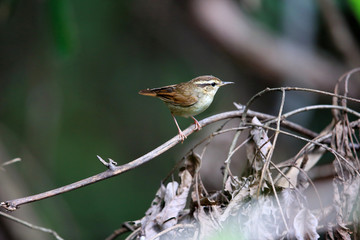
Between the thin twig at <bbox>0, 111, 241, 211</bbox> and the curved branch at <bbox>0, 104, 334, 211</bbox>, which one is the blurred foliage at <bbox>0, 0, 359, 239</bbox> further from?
the thin twig at <bbox>0, 111, 241, 211</bbox>

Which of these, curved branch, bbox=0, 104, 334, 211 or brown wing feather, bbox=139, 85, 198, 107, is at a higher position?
brown wing feather, bbox=139, 85, 198, 107

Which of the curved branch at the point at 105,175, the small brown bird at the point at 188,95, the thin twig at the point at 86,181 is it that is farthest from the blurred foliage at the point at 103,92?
Result: the thin twig at the point at 86,181

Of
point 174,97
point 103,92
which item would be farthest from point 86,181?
point 103,92

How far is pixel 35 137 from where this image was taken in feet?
19.8

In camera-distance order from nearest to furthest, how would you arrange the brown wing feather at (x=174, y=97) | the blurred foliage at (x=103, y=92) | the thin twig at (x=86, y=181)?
1. the thin twig at (x=86, y=181)
2. the brown wing feather at (x=174, y=97)
3. the blurred foliage at (x=103, y=92)

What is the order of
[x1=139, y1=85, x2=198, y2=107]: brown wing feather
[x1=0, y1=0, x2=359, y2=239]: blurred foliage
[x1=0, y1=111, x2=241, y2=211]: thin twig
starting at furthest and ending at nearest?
[x1=0, y1=0, x2=359, y2=239]: blurred foliage, [x1=139, y1=85, x2=198, y2=107]: brown wing feather, [x1=0, y1=111, x2=241, y2=211]: thin twig

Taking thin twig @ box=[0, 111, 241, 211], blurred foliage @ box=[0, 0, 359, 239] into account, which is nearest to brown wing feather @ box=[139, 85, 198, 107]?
thin twig @ box=[0, 111, 241, 211]

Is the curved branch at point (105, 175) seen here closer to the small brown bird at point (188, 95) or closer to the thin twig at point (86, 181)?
the thin twig at point (86, 181)

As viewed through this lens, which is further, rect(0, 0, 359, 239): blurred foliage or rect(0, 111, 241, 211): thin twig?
rect(0, 0, 359, 239): blurred foliage

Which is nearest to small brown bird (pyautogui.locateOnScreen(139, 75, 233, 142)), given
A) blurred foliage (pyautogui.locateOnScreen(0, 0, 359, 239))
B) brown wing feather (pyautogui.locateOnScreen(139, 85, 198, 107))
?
brown wing feather (pyautogui.locateOnScreen(139, 85, 198, 107))

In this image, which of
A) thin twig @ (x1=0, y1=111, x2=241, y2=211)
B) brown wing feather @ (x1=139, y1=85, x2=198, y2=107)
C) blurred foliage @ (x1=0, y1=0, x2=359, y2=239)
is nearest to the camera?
thin twig @ (x1=0, y1=111, x2=241, y2=211)

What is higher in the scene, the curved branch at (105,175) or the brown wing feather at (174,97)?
the brown wing feather at (174,97)

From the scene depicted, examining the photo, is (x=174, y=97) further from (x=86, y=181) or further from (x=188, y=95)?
(x=86, y=181)

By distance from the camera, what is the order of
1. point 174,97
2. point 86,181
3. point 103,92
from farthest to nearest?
point 103,92 → point 174,97 → point 86,181
